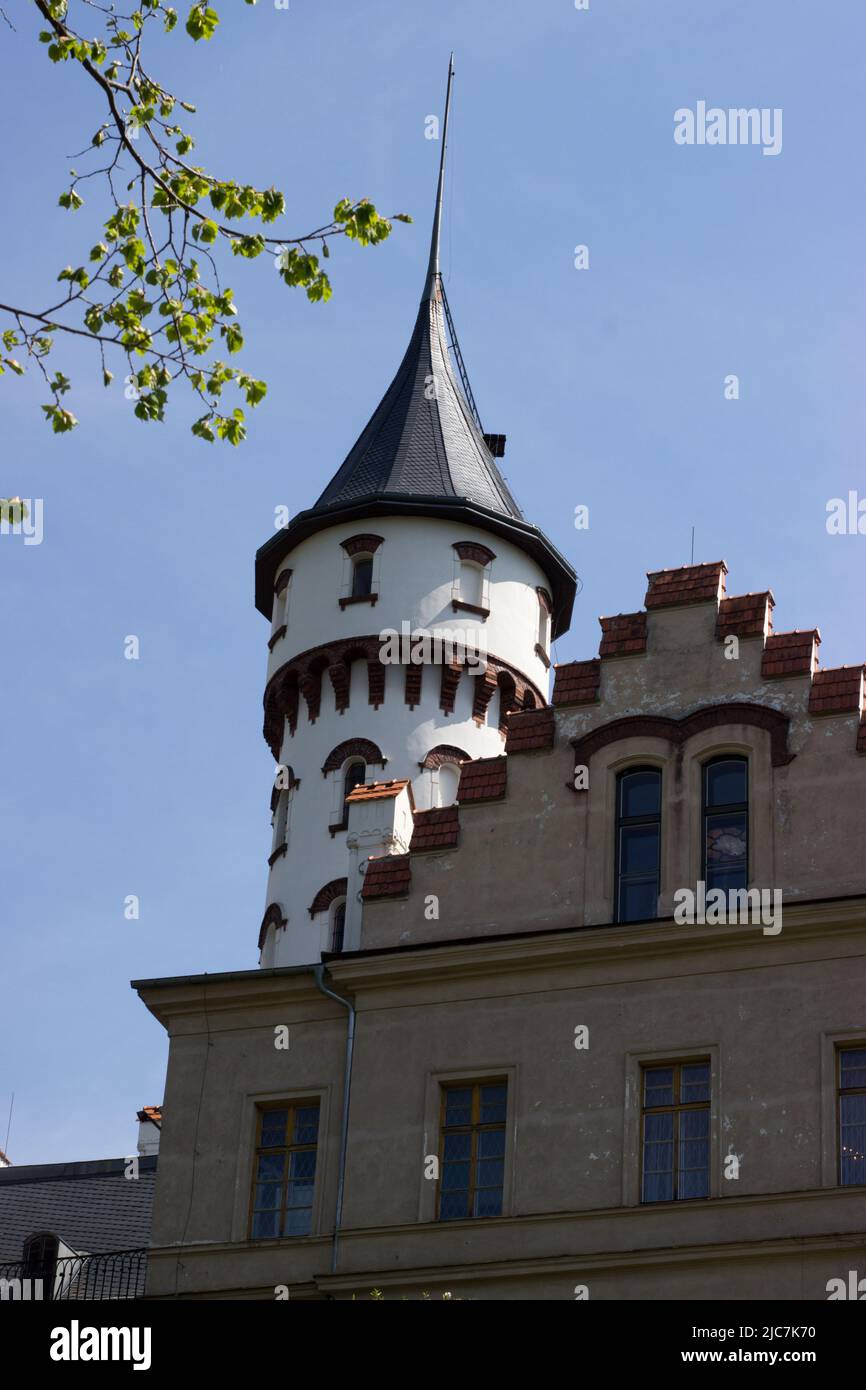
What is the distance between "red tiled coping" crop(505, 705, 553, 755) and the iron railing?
833 centimetres

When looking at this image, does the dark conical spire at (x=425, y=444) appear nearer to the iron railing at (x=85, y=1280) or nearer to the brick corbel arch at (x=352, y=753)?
the brick corbel arch at (x=352, y=753)

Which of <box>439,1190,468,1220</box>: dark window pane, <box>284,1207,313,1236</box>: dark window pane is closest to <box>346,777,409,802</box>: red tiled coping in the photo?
<box>284,1207,313,1236</box>: dark window pane

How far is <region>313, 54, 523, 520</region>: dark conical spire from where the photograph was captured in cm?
5681

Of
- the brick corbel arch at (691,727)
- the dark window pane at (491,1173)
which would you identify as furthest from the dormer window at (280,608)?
the dark window pane at (491,1173)

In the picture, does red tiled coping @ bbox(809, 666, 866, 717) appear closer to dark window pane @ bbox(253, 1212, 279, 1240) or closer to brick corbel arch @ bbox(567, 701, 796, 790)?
brick corbel arch @ bbox(567, 701, 796, 790)

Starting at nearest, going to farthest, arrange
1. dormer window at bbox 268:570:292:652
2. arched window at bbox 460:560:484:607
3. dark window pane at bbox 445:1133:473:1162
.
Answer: dark window pane at bbox 445:1133:473:1162, arched window at bbox 460:560:484:607, dormer window at bbox 268:570:292:652

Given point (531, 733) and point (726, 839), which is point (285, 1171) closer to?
point (531, 733)

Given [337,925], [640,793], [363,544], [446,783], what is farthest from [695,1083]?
[363,544]

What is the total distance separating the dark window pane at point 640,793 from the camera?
32.5m

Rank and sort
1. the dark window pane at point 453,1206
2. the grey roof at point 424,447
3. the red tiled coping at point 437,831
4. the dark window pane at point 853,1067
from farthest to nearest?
the grey roof at point 424,447
the red tiled coping at point 437,831
the dark window pane at point 453,1206
the dark window pane at point 853,1067

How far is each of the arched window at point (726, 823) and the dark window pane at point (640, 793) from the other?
2.16 ft

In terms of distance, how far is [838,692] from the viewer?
31.6m

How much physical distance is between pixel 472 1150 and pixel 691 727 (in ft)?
19.9
